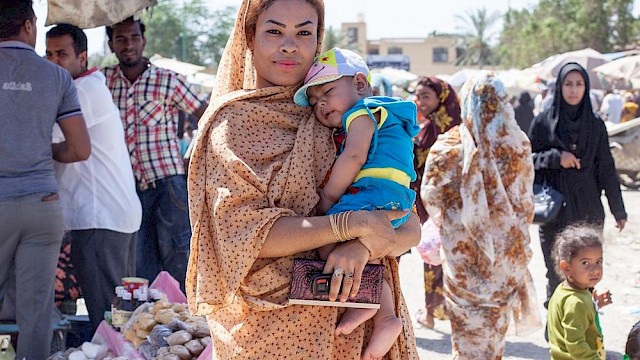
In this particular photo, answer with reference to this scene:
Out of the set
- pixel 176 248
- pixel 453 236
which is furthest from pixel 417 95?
pixel 176 248

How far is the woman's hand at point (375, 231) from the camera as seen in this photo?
2.15 meters

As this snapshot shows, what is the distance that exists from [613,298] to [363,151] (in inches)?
263

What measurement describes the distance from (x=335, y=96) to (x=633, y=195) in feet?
48.5

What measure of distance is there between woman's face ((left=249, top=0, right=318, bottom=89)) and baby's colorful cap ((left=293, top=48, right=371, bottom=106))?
0.11 ft

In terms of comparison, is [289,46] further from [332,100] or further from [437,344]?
[437,344]

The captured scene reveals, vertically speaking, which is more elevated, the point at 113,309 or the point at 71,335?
the point at 113,309

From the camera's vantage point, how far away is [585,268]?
4801mm

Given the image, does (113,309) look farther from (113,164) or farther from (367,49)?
(367,49)

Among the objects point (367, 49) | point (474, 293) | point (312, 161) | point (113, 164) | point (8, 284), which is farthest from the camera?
point (367, 49)

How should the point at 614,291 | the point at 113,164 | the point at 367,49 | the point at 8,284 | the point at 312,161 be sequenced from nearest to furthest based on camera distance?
the point at 312,161 → the point at 8,284 → the point at 113,164 → the point at 614,291 → the point at 367,49

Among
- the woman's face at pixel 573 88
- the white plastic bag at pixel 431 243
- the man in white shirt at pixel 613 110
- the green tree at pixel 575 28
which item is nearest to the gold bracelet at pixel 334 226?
the white plastic bag at pixel 431 243

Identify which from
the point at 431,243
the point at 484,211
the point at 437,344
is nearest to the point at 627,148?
the point at 437,344

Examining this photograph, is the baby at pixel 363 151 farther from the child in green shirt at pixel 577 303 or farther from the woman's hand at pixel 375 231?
the child in green shirt at pixel 577 303

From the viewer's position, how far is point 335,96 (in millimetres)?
2318
